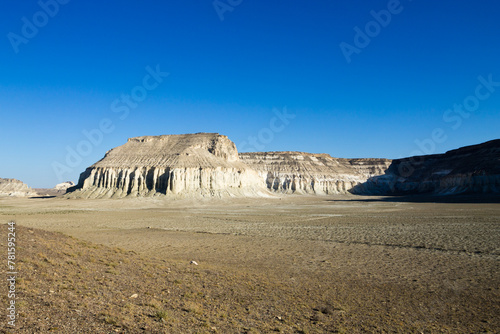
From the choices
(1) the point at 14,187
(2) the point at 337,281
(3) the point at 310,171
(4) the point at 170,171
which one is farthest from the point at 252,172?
(1) the point at 14,187

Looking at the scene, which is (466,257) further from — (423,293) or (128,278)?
(128,278)

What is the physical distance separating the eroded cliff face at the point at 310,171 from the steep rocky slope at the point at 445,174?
475 cm

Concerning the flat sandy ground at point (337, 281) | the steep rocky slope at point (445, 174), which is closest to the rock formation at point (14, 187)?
the steep rocky slope at point (445, 174)

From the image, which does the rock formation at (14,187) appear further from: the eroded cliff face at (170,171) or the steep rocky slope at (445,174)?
the steep rocky slope at (445,174)

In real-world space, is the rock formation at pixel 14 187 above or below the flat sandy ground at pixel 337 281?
above

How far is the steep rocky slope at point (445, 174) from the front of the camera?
256 ft

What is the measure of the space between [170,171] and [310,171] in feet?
207

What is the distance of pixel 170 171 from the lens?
7288cm

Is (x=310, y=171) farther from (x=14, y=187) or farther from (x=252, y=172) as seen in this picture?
(x=14, y=187)

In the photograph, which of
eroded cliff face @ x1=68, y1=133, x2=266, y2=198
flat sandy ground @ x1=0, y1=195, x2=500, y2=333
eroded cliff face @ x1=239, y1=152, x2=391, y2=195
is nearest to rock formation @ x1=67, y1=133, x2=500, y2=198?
eroded cliff face @ x1=68, y1=133, x2=266, y2=198

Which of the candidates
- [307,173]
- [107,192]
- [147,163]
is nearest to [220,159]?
[147,163]

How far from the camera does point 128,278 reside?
32.3 ft

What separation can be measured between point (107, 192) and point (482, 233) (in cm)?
6915

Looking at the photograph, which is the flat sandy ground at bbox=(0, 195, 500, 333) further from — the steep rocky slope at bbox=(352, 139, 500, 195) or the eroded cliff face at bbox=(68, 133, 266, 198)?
the steep rocky slope at bbox=(352, 139, 500, 195)
